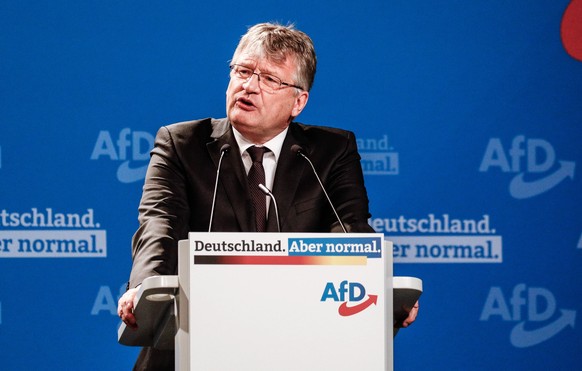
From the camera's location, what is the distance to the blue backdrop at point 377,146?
407 cm

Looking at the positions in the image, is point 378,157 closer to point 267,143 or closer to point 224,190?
point 267,143

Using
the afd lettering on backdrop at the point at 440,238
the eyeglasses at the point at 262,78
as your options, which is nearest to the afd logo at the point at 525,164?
→ the afd lettering on backdrop at the point at 440,238

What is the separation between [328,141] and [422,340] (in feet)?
3.82

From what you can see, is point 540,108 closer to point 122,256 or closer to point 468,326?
point 468,326

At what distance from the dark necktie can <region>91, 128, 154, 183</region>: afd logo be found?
2.83ft

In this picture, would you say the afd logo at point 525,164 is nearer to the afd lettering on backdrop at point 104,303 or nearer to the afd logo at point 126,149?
the afd logo at point 126,149

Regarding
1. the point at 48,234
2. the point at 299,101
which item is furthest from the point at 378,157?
the point at 48,234

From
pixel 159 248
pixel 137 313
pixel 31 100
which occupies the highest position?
pixel 31 100

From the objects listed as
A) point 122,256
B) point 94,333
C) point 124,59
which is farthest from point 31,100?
point 94,333

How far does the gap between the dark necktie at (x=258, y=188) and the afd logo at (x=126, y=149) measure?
0.86 meters

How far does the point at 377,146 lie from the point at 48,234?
1.46 meters

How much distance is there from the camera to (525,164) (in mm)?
4227

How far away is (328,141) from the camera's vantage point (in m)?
3.54

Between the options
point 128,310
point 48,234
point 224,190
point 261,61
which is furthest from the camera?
point 48,234
